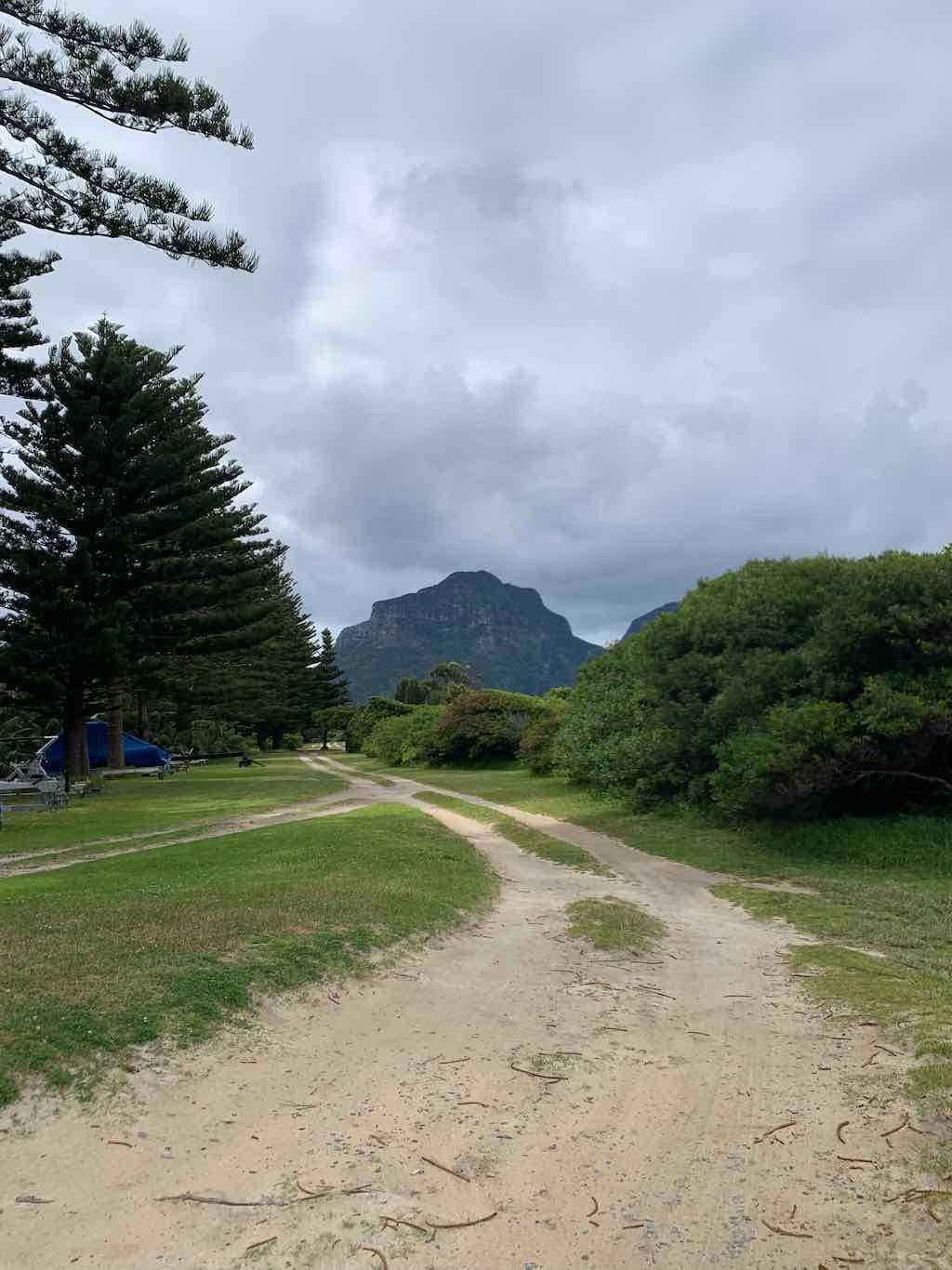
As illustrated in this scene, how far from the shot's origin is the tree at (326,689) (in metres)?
64.7

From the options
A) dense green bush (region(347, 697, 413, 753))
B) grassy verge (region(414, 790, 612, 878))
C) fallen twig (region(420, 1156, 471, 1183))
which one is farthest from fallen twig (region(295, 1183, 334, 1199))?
dense green bush (region(347, 697, 413, 753))

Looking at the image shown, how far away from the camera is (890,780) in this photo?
42.1 ft

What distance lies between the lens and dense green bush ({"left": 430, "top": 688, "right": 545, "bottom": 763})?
35.0 meters

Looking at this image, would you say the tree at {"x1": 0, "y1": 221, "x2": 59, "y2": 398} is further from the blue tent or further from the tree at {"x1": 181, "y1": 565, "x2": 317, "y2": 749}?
the blue tent

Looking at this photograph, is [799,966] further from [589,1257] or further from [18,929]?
[18,929]

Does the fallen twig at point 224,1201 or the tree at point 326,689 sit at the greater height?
the tree at point 326,689

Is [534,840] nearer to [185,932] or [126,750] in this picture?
[185,932]

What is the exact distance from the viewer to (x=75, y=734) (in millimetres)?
28344

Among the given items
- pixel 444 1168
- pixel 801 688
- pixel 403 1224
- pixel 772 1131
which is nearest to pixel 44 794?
pixel 801 688

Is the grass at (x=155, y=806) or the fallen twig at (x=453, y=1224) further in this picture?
the grass at (x=155, y=806)

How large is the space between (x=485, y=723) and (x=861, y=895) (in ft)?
85.8

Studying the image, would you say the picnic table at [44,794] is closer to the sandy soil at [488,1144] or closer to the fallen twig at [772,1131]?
the sandy soil at [488,1144]

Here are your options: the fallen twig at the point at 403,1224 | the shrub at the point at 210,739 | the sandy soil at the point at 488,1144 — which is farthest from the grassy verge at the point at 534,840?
the shrub at the point at 210,739

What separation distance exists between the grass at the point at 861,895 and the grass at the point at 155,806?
7.89 meters
